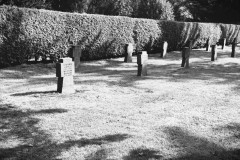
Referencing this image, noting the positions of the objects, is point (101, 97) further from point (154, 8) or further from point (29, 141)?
point (154, 8)

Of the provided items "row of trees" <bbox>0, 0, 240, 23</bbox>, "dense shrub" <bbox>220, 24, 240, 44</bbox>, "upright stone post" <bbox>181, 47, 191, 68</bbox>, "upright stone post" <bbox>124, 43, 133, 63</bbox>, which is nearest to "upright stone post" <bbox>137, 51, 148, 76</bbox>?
"upright stone post" <bbox>181, 47, 191, 68</bbox>

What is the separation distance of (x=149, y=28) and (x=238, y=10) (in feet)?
103

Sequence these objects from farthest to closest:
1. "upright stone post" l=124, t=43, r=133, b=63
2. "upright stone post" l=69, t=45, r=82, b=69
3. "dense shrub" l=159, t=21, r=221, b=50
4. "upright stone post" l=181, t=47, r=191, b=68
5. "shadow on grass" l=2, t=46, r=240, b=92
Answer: "dense shrub" l=159, t=21, r=221, b=50 → "upright stone post" l=124, t=43, r=133, b=63 → "upright stone post" l=181, t=47, r=191, b=68 → "upright stone post" l=69, t=45, r=82, b=69 → "shadow on grass" l=2, t=46, r=240, b=92

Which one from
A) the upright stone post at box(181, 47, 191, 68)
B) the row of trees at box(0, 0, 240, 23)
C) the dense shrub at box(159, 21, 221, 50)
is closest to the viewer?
the upright stone post at box(181, 47, 191, 68)

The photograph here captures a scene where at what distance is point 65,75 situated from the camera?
7.40 metres

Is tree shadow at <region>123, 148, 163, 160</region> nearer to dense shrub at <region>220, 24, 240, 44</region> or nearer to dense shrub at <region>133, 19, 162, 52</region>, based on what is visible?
dense shrub at <region>133, 19, 162, 52</region>

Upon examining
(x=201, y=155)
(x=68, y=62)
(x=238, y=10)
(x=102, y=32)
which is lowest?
(x=201, y=155)

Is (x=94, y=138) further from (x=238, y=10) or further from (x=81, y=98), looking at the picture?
(x=238, y=10)

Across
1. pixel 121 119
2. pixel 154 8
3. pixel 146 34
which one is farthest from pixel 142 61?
pixel 154 8

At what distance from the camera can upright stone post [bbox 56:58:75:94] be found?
725 centimetres

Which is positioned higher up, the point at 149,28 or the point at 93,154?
the point at 149,28

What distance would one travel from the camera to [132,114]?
5812 millimetres

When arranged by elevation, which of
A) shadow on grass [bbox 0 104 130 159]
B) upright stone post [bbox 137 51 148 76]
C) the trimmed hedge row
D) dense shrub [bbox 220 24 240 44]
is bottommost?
shadow on grass [bbox 0 104 130 159]

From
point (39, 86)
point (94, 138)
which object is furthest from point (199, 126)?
point (39, 86)
